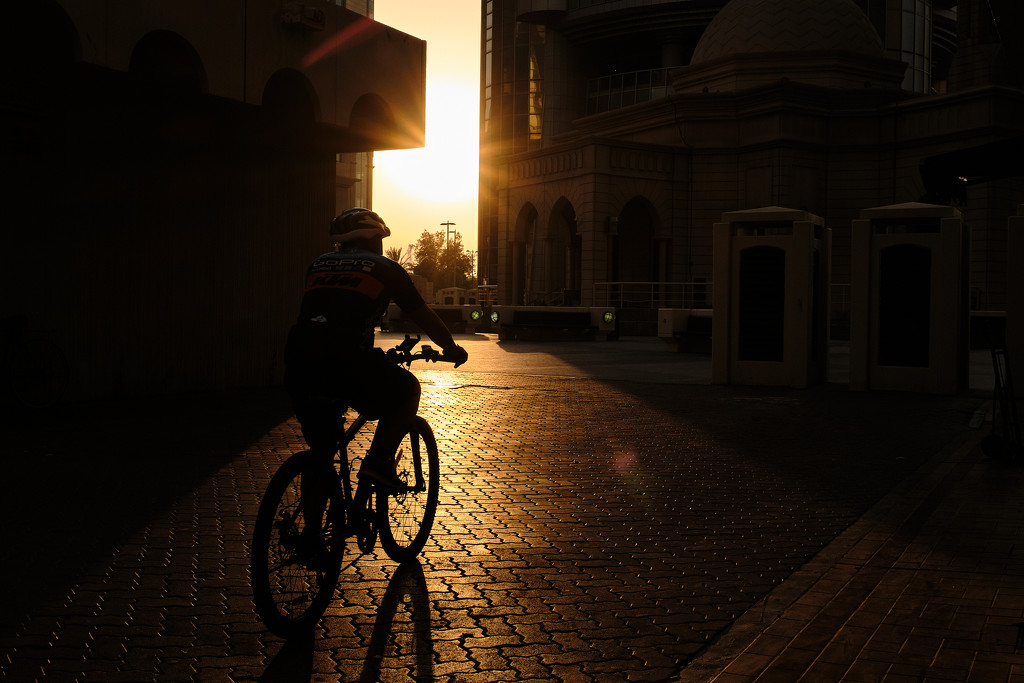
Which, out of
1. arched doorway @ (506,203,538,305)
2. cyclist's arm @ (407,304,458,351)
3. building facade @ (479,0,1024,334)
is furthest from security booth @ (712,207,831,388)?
arched doorway @ (506,203,538,305)

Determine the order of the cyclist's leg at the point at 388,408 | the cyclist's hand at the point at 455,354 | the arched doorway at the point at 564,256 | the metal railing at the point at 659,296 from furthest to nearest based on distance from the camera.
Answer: the arched doorway at the point at 564,256, the metal railing at the point at 659,296, the cyclist's hand at the point at 455,354, the cyclist's leg at the point at 388,408

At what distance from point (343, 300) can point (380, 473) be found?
893 mm

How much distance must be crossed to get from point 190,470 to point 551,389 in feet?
29.3

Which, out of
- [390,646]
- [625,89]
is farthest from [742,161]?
[390,646]

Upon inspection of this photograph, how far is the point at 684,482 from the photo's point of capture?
8.59 metres

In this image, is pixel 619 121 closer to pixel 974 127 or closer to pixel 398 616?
pixel 974 127

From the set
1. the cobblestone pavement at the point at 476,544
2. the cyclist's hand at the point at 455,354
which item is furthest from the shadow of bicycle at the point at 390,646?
the cyclist's hand at the point at 455,354

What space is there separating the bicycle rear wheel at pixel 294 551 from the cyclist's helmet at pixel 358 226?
112 centimetres

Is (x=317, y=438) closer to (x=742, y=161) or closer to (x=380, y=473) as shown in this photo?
(x=380, y=473)

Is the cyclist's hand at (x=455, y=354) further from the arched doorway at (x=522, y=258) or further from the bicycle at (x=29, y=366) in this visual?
the arched doorway at (x=522, y=258)

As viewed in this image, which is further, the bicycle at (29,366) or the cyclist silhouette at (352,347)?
the bicycle at (29,366)

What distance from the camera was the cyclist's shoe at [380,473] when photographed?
16.8 feet

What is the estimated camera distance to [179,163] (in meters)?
14.3

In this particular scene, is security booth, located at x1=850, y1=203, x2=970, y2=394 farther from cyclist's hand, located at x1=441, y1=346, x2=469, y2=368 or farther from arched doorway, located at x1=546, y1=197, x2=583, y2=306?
arched doorway, located at x1=546, y1=197, x2=583, y2=306
